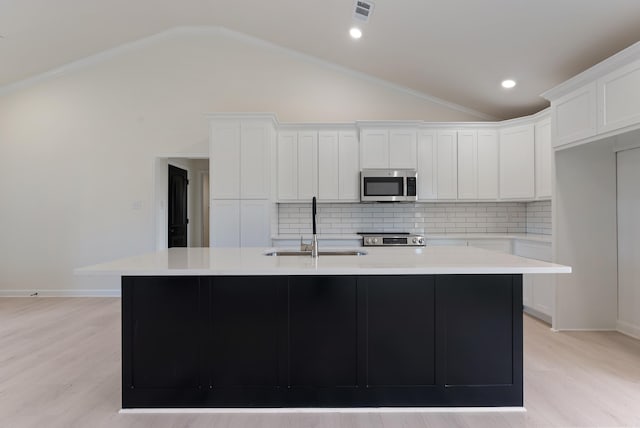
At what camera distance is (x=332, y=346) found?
2.12 metres

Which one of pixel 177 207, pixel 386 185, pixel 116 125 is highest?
pixel 116 125

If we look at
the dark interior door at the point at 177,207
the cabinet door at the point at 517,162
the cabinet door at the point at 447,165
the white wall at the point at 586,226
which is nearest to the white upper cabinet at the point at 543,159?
the cabinet door at the point at 517,162

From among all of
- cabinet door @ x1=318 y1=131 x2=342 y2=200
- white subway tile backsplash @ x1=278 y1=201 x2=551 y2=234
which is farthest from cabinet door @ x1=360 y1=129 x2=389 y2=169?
white subway tile backsplash @ x1=278 y1=201 x2=551 y2=234

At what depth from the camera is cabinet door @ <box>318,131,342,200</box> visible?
470 cm

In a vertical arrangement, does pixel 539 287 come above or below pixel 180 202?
below

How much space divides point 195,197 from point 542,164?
5734 millimetres

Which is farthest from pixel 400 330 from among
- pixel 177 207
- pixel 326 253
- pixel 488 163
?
pixel 177 207

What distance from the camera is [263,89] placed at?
509 cm

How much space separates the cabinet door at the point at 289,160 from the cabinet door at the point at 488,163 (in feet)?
8.01

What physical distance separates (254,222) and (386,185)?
1.74 m

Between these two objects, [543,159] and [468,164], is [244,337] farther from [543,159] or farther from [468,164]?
[543,159]

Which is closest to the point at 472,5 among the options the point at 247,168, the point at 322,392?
the point at 247,168

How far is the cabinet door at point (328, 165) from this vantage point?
4699mm

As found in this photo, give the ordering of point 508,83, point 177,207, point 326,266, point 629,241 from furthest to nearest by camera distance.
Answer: point 177,207, point 508,83, point 629,241, point 326,266
